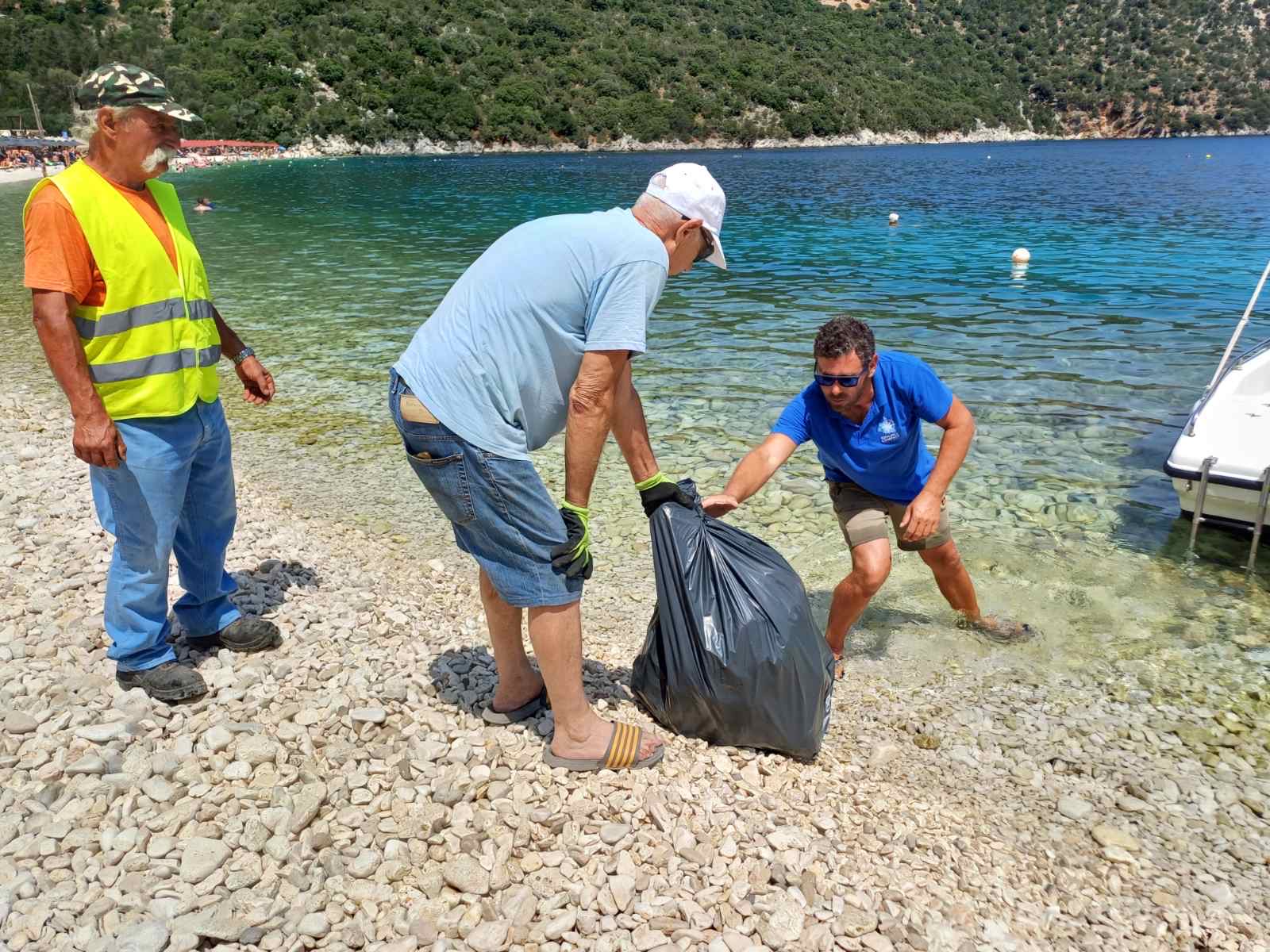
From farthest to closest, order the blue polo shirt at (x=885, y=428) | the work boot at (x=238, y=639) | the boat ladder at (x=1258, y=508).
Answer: the boat ladder at (x=1258, y=508) < the work boot at (x=238, y=639) < the blue polo shirt at (x=885, y=428)

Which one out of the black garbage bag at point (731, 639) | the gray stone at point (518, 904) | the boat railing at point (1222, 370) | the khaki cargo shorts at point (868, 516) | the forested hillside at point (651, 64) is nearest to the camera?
the gray stone at point (518, 904)

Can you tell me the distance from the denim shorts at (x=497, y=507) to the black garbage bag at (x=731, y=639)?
0.55m

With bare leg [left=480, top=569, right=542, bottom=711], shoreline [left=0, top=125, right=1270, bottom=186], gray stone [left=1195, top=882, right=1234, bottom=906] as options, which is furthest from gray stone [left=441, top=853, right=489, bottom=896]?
shoreline [left=0, top=125, right=1270, bottom=186]

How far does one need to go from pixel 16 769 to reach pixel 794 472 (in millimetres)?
5619

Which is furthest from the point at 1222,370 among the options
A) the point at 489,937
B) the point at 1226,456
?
the point at 489,937

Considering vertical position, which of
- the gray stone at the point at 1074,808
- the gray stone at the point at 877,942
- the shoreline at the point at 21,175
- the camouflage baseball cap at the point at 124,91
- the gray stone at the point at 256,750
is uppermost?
the camouflage baseball cap at the point at 124,91

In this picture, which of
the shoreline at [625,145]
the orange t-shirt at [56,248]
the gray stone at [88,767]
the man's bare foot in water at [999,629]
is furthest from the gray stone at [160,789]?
the shoreline at [625,145]

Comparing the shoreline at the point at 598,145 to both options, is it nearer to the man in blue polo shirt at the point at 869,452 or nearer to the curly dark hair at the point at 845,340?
the man in blue polo shirt at the point at 869,452

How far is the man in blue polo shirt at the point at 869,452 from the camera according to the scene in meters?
3.84

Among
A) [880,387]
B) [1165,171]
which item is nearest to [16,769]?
[880,387]

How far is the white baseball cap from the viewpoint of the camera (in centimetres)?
276

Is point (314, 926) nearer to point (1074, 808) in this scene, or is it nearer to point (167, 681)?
point (167, 681)

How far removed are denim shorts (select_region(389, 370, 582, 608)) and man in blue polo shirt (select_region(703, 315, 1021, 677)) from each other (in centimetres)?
110

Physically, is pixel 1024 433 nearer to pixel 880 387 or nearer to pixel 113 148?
pixel 880 387
